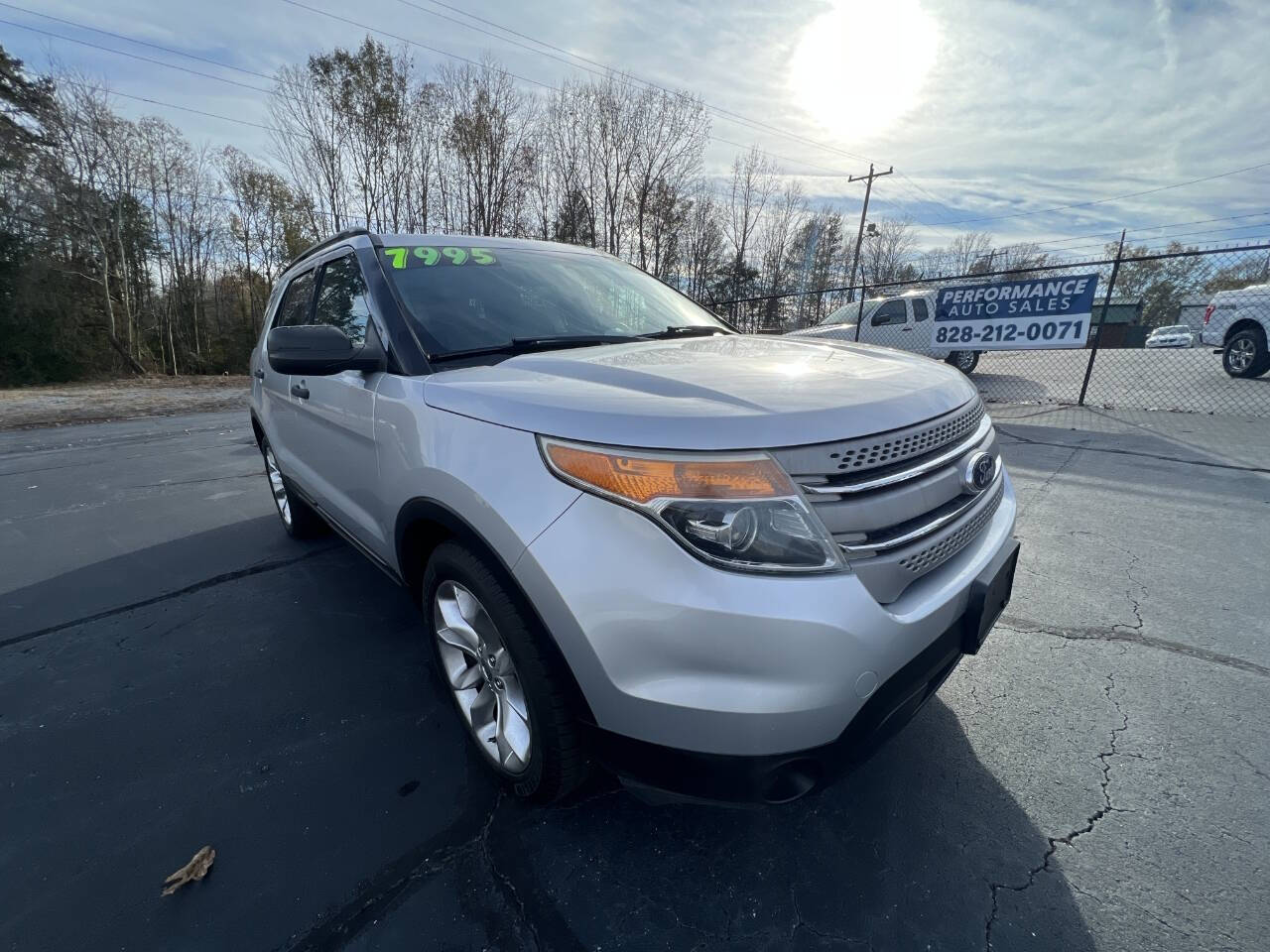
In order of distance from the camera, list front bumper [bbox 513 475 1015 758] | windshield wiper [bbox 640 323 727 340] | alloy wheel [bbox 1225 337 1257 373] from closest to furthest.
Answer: front bumper [bbox 513 475 1015 758] → windshield wiper [bbox 640 323 727 340] → alloy wheel [bbox 1225 337 1257 373]

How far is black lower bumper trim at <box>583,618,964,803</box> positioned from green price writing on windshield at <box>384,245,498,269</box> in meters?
2.02

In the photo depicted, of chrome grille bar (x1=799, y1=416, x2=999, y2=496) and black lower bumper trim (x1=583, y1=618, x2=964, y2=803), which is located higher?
chrome grille bar (x1=799, y1=416, x2=999, y2=496)

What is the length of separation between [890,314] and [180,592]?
13255 millimetres

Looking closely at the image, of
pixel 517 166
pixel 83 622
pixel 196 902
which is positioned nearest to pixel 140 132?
pixel 517 166

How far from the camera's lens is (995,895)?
146 centimetres

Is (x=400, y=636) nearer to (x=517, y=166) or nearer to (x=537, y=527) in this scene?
(x=537, y=527)

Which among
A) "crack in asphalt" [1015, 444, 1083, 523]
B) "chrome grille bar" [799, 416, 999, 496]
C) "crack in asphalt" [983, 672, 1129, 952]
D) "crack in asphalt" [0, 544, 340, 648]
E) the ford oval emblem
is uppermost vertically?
"chrome grille bar" [799, 416, 999, 496]

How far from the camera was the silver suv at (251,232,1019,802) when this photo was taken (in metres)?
1.22

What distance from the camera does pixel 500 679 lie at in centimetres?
172

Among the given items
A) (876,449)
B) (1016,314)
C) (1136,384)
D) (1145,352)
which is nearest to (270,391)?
(876,449)

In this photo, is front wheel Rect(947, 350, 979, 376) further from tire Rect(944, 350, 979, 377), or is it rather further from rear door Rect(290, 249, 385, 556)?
rear door Rect(290, 249, 385, 556)

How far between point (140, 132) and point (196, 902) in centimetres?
3240

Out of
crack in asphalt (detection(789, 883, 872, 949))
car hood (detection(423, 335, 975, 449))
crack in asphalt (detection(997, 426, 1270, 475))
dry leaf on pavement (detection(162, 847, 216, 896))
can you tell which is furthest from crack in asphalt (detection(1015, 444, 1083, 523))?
dry leaf on pavement (detection(162, 847, 216, 896))

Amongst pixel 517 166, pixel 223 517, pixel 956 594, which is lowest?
pixel 223 517
